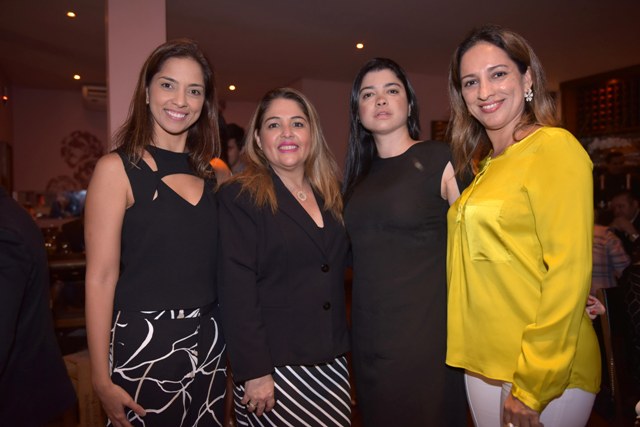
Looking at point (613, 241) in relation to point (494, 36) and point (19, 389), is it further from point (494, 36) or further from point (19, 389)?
point (19, 389)

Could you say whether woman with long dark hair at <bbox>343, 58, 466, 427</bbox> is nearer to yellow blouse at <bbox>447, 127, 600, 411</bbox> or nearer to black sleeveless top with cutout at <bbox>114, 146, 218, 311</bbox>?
yellow blouse at <bbox>447, 127, 600, 411</bbox>

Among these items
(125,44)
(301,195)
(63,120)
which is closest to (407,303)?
(301,195)

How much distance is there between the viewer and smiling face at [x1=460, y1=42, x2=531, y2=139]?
1.63 meters

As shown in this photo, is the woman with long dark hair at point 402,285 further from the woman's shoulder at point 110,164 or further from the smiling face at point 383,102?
the woman's shoulder at point 110,164

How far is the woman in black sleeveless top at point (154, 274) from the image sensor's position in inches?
61.4

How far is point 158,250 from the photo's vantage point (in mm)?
1613

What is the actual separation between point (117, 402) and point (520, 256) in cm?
135

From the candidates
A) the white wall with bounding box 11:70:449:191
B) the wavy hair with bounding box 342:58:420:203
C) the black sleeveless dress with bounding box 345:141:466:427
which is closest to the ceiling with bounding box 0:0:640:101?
the white wall with bounding box 11:70:449:191

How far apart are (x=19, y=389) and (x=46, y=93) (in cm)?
900

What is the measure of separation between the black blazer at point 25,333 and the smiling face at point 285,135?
90 centimetres

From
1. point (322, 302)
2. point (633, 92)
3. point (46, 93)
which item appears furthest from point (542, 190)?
point (46, 93)

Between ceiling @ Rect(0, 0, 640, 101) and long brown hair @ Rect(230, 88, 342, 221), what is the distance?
309 cm

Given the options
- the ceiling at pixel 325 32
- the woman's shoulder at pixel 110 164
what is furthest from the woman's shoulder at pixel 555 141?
the ceiling at pixel 325 32

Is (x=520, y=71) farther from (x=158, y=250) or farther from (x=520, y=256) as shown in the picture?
(x=158, y=250)
